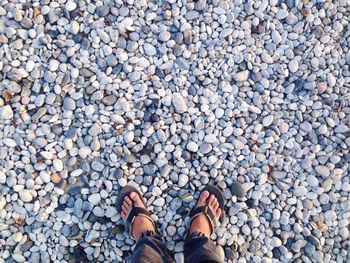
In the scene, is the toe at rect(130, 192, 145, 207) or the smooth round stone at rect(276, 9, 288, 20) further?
the smooth round stone at rect(276, 9, 288, 20)

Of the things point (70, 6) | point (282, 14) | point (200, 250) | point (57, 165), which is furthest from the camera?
point (282, 14)

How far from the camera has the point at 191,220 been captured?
99.7 inches

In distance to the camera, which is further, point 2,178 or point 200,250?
point 2,178

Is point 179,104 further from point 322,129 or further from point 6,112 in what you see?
point 6,112

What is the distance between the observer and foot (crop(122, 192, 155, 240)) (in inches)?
96.1

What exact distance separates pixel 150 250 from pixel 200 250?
0.82 feet

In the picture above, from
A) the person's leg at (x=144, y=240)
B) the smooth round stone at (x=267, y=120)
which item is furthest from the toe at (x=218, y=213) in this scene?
the smooth round stone at (x=267, y=120)

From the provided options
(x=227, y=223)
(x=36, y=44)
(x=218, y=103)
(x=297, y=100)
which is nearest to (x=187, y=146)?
(x=218, y=103)

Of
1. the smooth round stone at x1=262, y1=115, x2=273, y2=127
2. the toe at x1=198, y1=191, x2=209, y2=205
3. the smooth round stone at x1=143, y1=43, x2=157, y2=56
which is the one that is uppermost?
the smooth round stone at x1=143, y1=43, x2=157, y2=56

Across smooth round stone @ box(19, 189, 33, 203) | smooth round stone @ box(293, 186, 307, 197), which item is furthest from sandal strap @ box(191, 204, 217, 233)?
smooth round stone @ box(19, 189, 33, 203)

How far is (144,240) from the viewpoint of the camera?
7.73 ft

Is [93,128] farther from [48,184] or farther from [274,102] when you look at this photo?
[274,102]

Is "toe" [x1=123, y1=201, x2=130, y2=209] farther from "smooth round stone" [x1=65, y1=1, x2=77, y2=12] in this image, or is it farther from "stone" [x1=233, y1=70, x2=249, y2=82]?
"smooth round stone" [x1=65, y1=1, x2=77, y2=12]

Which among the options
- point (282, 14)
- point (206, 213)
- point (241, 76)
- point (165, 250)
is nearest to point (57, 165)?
point (165, 250)
